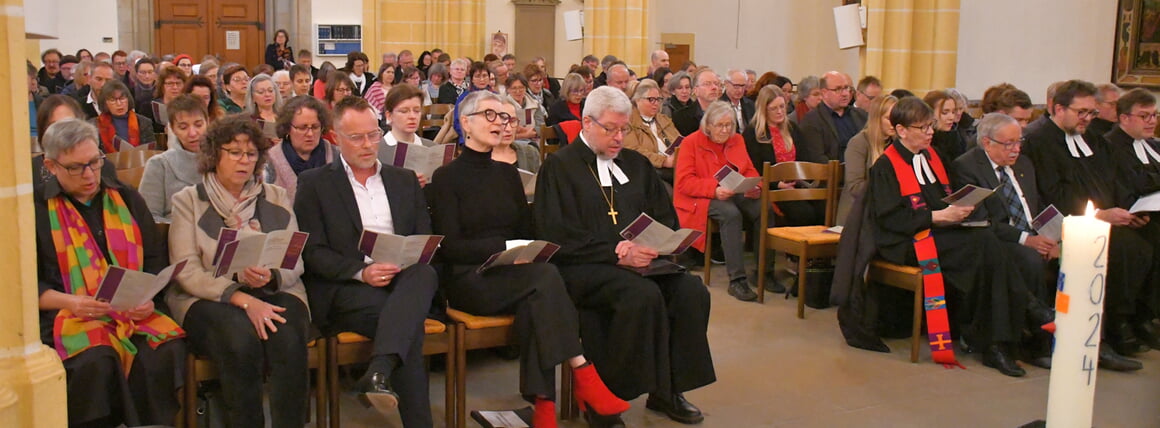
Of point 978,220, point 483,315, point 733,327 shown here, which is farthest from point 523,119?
point 483,315

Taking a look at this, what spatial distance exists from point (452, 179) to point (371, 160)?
33 cm

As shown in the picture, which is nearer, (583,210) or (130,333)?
(130,333)

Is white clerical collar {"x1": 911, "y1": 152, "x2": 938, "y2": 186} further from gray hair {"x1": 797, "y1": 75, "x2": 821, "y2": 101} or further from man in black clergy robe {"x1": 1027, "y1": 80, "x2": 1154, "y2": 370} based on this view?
gray hair {"x1": 797, "y1": 75, "x2": 821, "y2": 101}

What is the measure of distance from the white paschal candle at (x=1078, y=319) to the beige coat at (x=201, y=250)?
106 inches

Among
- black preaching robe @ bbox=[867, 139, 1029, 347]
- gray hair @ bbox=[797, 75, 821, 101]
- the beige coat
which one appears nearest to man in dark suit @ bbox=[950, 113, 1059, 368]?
black preaching robe @ bbox=[867, 139, 1029, 347]

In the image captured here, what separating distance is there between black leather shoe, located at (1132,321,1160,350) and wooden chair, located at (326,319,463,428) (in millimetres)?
3934

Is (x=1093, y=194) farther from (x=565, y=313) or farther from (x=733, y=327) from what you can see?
(x=565, y=313)

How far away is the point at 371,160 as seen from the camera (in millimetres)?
4277

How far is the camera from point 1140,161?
6.16m

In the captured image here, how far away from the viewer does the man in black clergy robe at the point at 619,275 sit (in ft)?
14.0

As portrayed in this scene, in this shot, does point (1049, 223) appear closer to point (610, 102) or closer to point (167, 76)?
point (610, 102)

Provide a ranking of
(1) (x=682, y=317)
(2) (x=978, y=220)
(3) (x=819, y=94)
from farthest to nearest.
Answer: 1. (3) (x=819, y=94)
2. (2) (x=978, y=220)
3. (1) (x=682, y=317)

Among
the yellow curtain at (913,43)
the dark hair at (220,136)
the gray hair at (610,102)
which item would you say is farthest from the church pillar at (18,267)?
the yellow curtain at (913,43)

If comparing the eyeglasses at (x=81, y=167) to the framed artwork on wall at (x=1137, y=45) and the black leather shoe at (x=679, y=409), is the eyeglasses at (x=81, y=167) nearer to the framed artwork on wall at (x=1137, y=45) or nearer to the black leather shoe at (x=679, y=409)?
the black leather shoe at (x=679, y=409)
